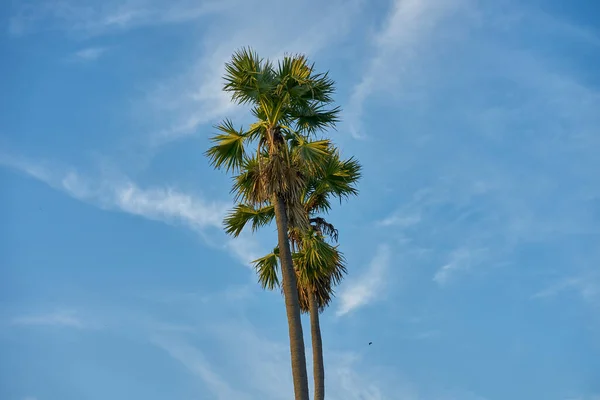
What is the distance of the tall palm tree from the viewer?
22.4 m

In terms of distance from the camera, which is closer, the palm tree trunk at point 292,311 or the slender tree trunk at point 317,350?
the palm tree trunk at point 292,311

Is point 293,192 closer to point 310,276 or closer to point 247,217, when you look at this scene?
point 247,217

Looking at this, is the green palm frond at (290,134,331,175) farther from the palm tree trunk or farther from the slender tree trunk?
the slender tree trunk

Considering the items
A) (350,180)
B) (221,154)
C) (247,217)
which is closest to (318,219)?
(350,180)

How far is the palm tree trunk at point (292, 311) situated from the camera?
17.9 m

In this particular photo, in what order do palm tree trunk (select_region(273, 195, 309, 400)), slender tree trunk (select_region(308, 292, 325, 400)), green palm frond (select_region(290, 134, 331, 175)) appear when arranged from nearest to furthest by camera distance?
palm tree trunk (select_region(273, 195, 309, 400)) < green palm frond (select_region(290, 134, 331, 175)) < slender tree trunk (select_region(308, 292, 325, 400))

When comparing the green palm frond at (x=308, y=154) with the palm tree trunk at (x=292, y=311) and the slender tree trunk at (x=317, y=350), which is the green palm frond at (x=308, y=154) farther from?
the slender tree trunk at (x=317, y=350)

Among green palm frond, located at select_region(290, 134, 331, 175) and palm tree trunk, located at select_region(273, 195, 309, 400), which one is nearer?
palm tree trunk, located at select_region(273, 195, 309, 400)

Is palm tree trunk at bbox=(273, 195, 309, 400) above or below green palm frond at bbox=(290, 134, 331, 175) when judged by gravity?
below

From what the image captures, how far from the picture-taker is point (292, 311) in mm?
18609

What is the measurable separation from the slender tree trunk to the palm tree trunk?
4.35 metres

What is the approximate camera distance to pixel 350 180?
80.5ft

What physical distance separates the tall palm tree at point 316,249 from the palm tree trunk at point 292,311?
1.90 metres

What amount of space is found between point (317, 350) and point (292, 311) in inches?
187
